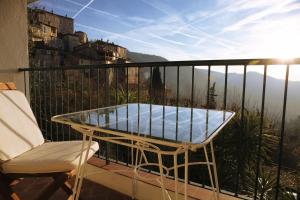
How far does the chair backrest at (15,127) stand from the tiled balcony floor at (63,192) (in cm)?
54

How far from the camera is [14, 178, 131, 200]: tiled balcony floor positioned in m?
2.29

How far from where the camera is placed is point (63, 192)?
2330 millimetres

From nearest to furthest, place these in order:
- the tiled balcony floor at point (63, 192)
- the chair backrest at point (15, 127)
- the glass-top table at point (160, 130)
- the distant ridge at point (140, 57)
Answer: the glass-top table at point (160, 130)
the chair backrest at point (15, 127)
the tiled balcony floor at point (63, 192)
the distant ridge at point (140, 57)

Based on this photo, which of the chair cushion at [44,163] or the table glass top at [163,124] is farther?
the chair cushion at [44,163]

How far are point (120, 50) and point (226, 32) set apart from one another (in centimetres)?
865

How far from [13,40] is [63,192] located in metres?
2.48

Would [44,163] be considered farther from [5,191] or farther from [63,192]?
[63,192]

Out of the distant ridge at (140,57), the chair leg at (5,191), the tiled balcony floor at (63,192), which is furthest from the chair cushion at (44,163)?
the distant ridge at (140,57)

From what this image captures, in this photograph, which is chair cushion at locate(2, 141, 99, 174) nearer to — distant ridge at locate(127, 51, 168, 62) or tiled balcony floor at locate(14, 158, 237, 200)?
tiled balcony floor at locate(14, 158, 237, 200)

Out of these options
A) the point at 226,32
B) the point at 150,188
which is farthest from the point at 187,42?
the point at 150,188

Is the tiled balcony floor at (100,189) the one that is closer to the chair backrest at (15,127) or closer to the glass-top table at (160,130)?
the chair backrest at (15,127)

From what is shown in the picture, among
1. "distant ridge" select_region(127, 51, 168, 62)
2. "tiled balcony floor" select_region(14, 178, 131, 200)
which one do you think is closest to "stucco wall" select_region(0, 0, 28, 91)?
"tiled balcony floor" select_region(14, 178, 131, 200)

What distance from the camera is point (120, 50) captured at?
64.5 feet

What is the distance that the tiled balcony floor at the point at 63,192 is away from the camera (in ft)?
7.50
